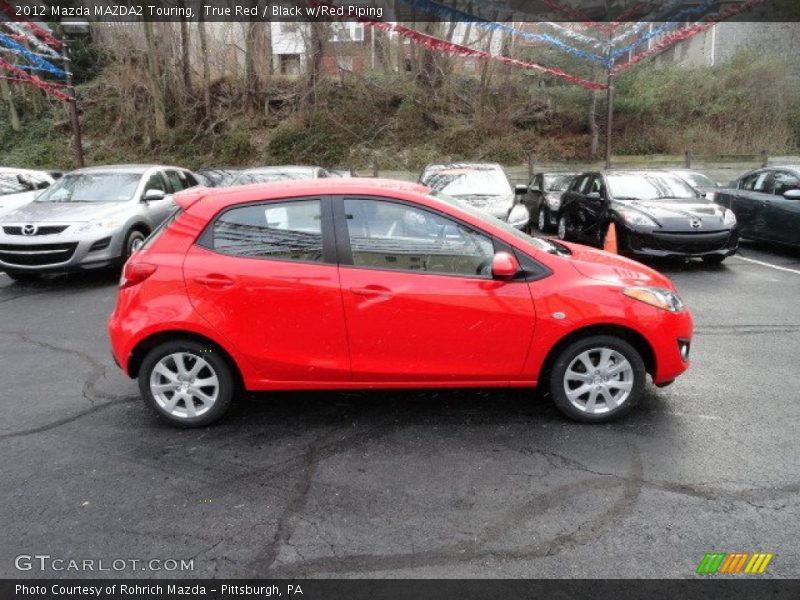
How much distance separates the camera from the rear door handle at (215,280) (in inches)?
149

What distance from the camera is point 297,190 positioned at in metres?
3.94

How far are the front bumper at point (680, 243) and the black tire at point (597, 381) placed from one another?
5.35 m

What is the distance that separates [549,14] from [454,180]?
10168 mm

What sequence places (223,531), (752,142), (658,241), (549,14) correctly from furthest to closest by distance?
(752,142) < (549,14) < (658,241) < (223,531)

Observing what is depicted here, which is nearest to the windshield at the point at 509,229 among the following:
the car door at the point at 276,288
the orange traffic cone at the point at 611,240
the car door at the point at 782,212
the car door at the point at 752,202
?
the car door at the point at 276,288

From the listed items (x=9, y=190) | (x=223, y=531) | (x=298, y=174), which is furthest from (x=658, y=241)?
(x=9, y=190)

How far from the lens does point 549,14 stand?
18078 mm

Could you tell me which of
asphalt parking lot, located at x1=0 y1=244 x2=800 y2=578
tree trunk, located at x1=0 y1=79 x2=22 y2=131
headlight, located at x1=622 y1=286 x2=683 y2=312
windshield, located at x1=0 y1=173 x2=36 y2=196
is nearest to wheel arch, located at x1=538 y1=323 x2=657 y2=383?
headlight, located at x1=622 y1=286 x2=683 y2=312

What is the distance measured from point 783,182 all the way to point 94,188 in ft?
38.1

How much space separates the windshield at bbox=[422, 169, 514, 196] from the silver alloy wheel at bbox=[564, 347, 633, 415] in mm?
6959

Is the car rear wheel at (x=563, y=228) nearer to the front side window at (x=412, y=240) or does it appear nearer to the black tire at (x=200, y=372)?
the front side window at (x=412, y=240)

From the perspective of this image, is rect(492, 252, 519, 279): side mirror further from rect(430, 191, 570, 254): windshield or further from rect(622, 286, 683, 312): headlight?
rect(622, 286, 683, 312): headlight

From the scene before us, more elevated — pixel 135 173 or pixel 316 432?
pixel 135 173

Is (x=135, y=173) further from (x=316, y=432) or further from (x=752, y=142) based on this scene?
(x=752, y=142)
